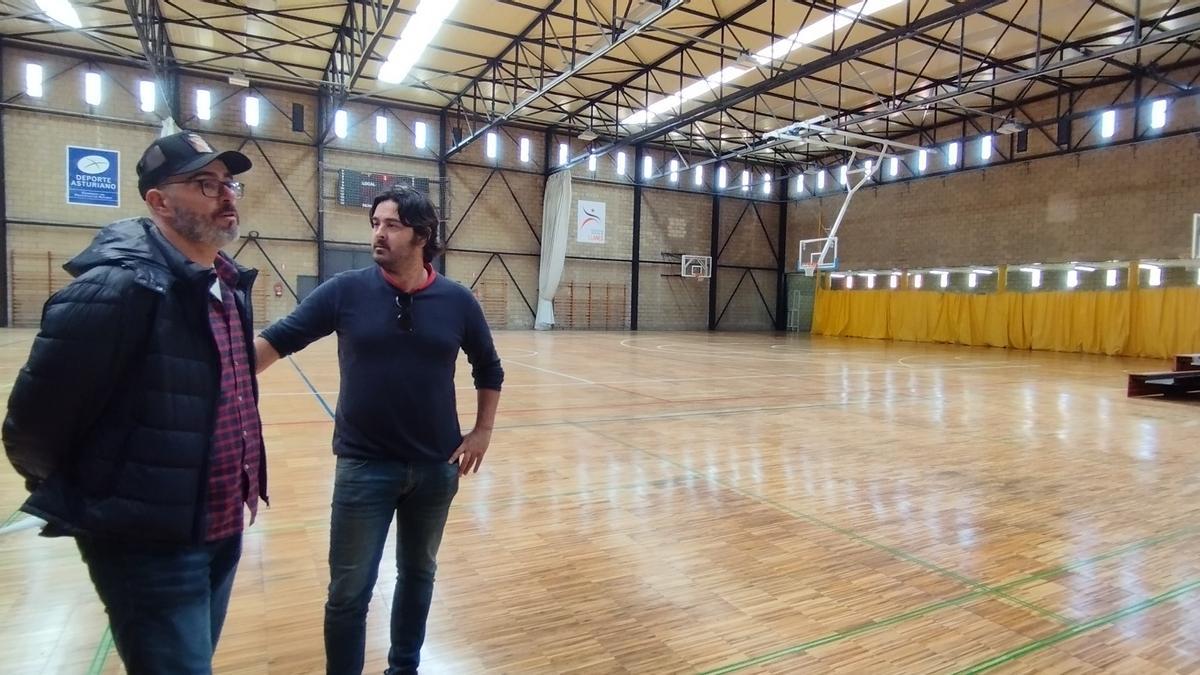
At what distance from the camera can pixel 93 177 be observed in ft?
67.4

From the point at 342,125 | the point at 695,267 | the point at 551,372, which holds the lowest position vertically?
the point at 551,372

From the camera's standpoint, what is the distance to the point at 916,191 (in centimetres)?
2702

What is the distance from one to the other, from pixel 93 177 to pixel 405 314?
24.2 m

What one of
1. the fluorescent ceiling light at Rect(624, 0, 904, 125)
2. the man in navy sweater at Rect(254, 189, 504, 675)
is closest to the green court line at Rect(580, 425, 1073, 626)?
the man in navy sweater at Rect(254, 189, 504, 675)

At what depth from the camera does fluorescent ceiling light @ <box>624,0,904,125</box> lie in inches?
587

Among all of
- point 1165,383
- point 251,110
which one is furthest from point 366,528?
point 251,110

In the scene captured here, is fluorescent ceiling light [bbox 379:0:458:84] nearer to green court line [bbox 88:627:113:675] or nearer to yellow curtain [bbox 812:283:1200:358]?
green court line [bbox 88:627:113:675]

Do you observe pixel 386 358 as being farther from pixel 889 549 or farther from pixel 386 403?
pixel 889 549

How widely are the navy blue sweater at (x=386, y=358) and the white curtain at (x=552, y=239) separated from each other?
24803 mm

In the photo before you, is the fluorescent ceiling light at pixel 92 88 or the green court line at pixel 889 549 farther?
the fluorescent ceiling light at pixel 92 88

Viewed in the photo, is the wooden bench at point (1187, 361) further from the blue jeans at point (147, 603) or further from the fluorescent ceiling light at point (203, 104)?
the fluorescent ceiling light at point (203, 104)

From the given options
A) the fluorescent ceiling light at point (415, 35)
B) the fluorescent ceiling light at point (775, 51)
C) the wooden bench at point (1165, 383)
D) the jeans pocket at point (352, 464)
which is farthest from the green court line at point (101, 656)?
the wooden bench at point (1165, 383)

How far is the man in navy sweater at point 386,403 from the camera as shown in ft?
7.14

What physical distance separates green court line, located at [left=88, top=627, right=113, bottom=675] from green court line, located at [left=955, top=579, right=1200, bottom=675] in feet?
11.1
